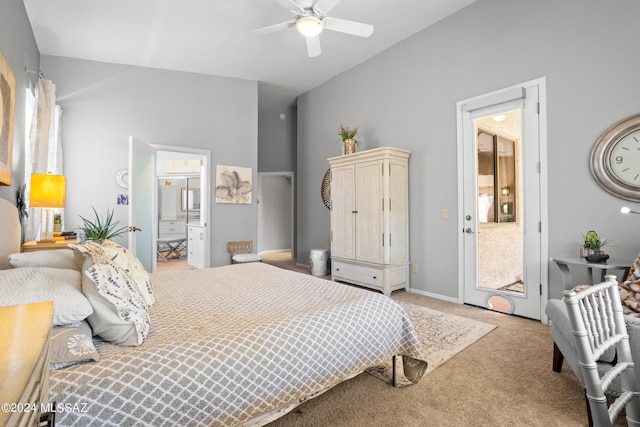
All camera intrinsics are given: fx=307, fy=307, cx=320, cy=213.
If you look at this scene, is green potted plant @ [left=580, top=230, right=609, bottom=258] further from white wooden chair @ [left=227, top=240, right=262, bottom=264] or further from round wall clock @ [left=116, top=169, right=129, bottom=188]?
round wall clock @ [left=116, top=169, right=129, bottom=188]

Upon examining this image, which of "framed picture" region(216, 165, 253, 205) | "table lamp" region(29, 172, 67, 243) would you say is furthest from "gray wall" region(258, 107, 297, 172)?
"table lamp" region(29, 172, 67, 243)

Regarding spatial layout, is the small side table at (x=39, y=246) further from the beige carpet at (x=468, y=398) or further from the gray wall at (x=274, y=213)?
the gray wall at (x=274, y=213)

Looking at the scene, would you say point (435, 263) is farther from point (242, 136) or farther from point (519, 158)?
point (242, 136)

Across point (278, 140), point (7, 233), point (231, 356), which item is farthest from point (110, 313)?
point (278, 140)

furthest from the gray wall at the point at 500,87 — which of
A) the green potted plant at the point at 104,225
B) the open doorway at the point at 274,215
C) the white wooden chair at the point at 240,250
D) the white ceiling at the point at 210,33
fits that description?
the green potted plant at the point at 104,225

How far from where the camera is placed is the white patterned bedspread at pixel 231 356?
40.1 inches

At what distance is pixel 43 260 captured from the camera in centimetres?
174

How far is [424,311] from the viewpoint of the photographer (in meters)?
3.26

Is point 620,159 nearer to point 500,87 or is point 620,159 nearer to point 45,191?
point 500,87

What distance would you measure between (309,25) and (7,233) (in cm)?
289

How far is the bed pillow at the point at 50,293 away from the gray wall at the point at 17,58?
1834mm

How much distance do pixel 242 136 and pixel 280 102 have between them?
68.5 inches

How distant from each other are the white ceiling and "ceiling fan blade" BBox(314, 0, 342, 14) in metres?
0.32

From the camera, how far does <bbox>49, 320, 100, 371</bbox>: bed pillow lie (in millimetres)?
1016
